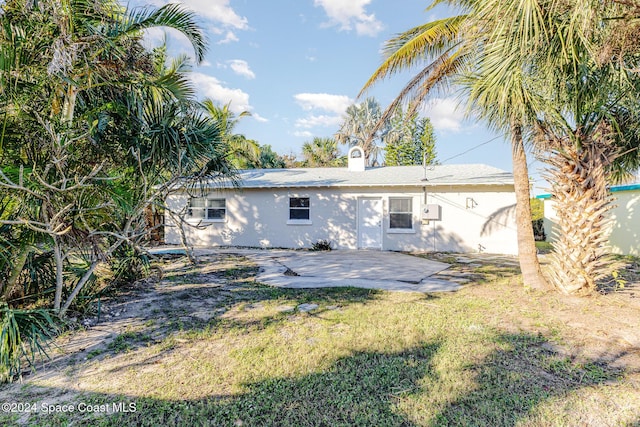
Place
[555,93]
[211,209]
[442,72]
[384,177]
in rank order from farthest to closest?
[211,209]
[384,177]
[442,72]
[555,93]

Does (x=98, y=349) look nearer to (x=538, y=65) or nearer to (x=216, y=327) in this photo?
(x=216, y=327)

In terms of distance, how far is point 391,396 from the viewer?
3.00 metres

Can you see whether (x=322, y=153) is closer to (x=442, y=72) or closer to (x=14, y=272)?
(x=442, y=72)

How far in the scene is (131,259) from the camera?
6676mm

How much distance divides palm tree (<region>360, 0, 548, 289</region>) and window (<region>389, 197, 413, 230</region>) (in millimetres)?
5262

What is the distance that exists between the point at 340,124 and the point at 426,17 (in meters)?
22.6

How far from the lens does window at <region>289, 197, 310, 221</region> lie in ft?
46.3

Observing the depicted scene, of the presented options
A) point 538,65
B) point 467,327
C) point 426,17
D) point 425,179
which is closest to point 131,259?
point 467,327

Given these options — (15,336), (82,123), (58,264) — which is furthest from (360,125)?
(15,336)

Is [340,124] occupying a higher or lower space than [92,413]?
higher

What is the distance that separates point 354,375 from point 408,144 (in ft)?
92.2

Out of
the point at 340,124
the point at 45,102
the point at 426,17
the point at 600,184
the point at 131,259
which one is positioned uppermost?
the point at 340,124

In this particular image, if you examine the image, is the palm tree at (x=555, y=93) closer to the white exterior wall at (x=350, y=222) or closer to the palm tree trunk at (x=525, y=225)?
the palm tree trunk at (x=525, y=225)

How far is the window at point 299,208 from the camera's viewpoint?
14.1 m
